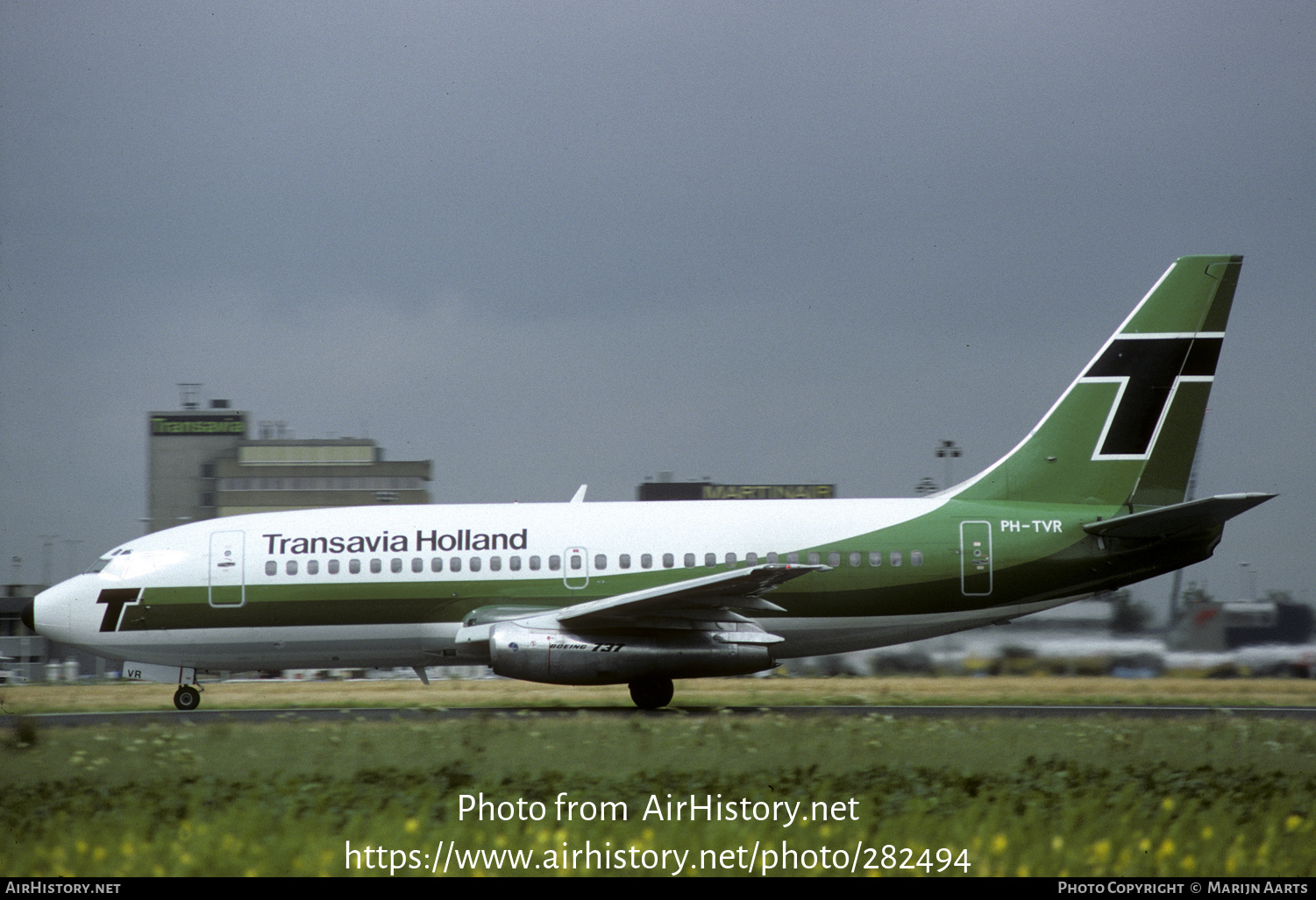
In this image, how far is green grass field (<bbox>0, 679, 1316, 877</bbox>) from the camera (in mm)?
7074

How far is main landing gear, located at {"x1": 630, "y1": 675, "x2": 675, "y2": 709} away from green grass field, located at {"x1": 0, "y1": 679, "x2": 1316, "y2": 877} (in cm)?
481

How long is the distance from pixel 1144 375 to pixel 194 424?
84128 mm

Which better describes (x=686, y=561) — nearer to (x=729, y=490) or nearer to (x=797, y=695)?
(x=797, y=695)

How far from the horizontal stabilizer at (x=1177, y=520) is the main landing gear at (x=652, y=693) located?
6.55 meters

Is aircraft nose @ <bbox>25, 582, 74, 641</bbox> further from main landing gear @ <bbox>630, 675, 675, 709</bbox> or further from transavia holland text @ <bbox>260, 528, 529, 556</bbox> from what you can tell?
main landing gear @ <bbox>630, 675, 675, 709</bbox>

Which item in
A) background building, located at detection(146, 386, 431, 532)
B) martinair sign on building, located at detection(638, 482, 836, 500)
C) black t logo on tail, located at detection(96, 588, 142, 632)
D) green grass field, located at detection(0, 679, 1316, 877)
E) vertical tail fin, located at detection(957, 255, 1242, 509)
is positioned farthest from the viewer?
background building, located at detection(146, 386, 431, 532)

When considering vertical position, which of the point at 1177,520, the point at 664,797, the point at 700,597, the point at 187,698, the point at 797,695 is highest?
the point at 1177,520

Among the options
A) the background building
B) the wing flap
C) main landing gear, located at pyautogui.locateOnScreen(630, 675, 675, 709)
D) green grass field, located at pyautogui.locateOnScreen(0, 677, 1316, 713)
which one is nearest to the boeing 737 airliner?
main landing gear, located at pyautogui.locateOnScreen(630, 675, 675, 709)

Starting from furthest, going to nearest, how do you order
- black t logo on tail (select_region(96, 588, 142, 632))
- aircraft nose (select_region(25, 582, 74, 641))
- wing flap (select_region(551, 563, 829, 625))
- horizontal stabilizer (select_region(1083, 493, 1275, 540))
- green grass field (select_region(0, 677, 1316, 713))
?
1. green grass field (select_region(0, 677, 1316, 713))
2. aircraft nose (select_region(25, 582, 74, 641))
3. black t logo on tail (select_region(96, 588, 142, 632))
4. horizontal stabilizer (select_region(1083, 493, 1275, 540))
5. wing flap (select_region(551, 563, 829, 625))

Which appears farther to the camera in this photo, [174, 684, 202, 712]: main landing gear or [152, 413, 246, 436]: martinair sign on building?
[152, 413, 246, 436]: martinair sign on building

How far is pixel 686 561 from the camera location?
18.3m

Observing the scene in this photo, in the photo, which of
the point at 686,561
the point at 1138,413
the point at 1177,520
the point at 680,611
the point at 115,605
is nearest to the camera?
the point at 680,611

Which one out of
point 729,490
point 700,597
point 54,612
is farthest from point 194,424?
point 700,597
